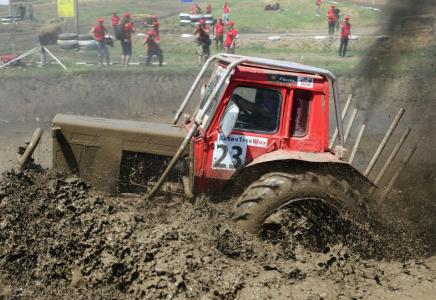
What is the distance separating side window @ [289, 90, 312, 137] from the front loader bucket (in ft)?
4.02

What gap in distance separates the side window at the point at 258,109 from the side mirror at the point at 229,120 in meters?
0.29

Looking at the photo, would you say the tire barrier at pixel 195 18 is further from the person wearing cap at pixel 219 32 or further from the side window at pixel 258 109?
the side window at pixel 258 109

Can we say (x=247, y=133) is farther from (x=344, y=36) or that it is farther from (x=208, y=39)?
(x=344, y=36)

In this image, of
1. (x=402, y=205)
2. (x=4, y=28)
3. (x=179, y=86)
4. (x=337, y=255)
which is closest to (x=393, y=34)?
(x=179, y=86)

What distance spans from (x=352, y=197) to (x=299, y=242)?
0.71 meters

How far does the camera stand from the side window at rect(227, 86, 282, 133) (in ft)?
16.4

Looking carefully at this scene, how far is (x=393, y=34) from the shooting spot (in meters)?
16.4

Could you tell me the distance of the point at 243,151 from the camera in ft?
16.5

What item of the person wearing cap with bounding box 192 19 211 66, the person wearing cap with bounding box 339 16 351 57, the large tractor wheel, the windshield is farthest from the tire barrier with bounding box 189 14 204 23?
the large tractor wheel

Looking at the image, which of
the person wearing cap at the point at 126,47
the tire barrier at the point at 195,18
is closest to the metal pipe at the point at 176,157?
the person wearing cap at the point at 126,47

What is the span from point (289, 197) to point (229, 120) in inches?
38.5

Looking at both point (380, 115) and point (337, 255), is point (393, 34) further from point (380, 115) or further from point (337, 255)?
point (337, 255)

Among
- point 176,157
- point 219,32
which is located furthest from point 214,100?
point 219,32

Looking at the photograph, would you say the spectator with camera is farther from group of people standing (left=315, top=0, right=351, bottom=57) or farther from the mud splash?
the mud splash
